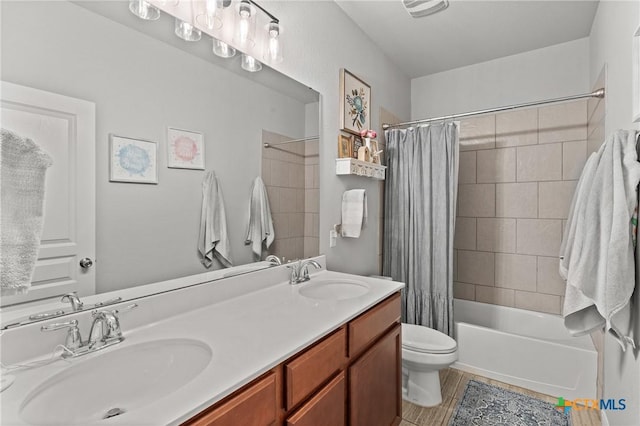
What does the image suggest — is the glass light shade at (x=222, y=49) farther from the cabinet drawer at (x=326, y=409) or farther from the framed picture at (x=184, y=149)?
the cabinet drawer at (x=326, y=409)

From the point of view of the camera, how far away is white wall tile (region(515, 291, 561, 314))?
265 centimetres

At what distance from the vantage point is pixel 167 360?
964 millimetres

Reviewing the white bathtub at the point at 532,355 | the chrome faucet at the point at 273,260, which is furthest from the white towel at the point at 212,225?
the white bathtub at the point at 532,355

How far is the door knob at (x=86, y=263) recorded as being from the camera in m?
1.01

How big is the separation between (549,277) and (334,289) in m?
2.01

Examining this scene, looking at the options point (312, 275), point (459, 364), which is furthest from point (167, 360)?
point (459, 364)

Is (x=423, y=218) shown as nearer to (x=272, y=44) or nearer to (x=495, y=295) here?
(x=495, y=295)

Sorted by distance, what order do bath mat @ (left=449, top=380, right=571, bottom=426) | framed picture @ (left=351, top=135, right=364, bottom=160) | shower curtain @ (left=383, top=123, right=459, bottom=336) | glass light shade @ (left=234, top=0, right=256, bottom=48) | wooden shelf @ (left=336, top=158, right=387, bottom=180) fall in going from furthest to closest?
1. shower curtain @ (left=383, top=123, right=459, bottom=336)
2. framed picture @ (left=351, top=135, right=364, bottom=160)
3. wooden shelf @ (left=336, top=158, right=387, bottom=180)
4. bath mat @ (left=449, top=380, right=571, bottom=426)
5. glass light shade @ (left=234, top=0, right=256, bottom=48)

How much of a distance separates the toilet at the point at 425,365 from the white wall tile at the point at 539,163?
1591mm

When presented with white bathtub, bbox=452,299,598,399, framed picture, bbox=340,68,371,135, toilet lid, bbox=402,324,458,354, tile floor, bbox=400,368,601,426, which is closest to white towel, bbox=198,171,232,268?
framed picture, bbox=340,68,371,135

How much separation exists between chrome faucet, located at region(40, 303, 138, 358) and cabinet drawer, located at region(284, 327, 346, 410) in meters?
0.53

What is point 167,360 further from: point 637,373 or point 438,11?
point 438,11

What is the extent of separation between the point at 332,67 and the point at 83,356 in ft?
6.57

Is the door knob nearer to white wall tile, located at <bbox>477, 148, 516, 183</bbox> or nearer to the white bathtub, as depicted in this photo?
the white bathtub
